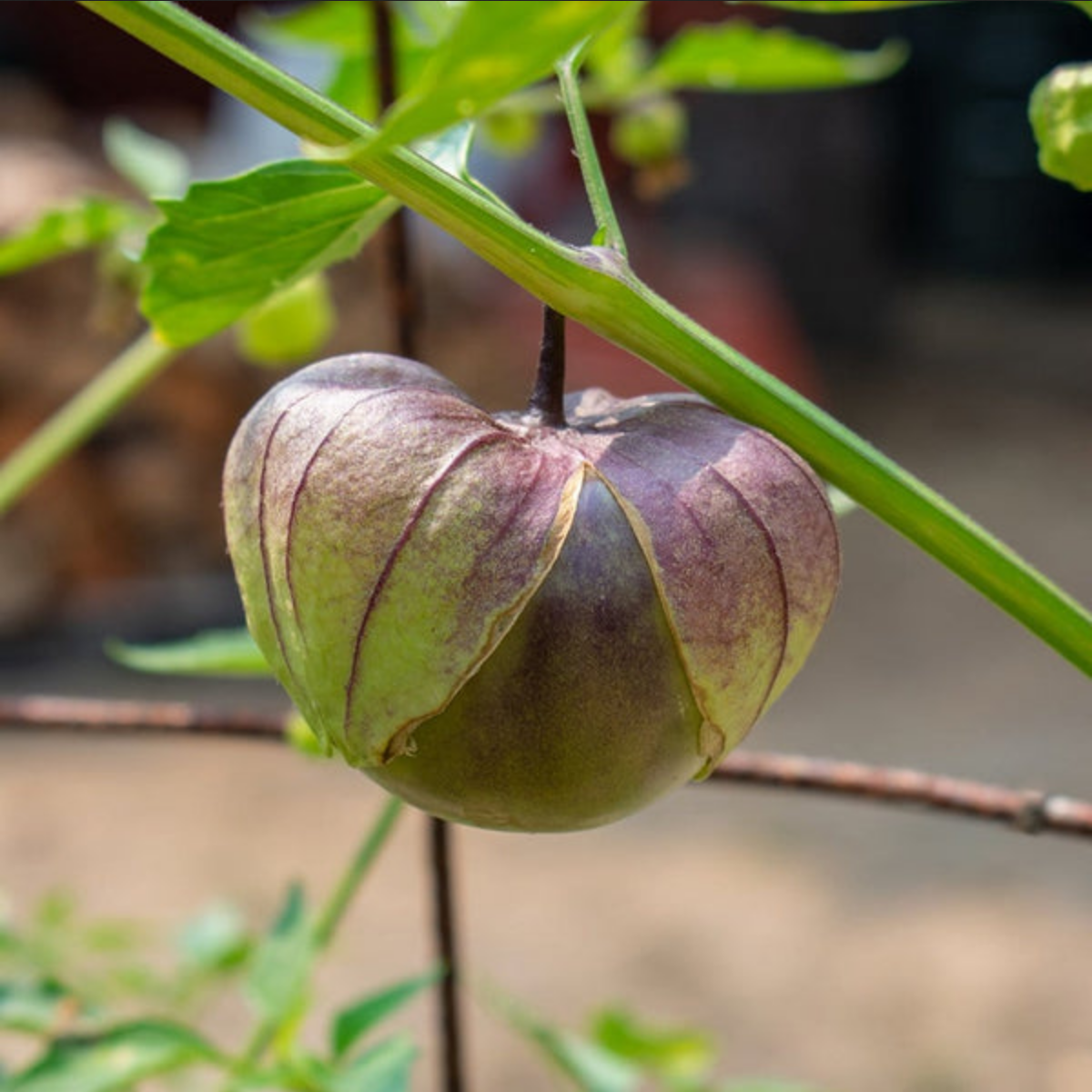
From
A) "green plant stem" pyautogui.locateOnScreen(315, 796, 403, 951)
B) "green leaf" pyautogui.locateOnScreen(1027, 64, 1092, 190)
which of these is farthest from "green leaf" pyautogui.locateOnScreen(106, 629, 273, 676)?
"green leaf" pyautogui.locateOnScreen(1027, 64, 1092, 190)

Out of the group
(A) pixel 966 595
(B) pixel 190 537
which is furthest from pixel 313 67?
(A) pixel 966 595

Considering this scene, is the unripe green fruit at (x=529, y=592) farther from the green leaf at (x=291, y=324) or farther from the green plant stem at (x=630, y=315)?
the green leaf at (x=291, y=324)

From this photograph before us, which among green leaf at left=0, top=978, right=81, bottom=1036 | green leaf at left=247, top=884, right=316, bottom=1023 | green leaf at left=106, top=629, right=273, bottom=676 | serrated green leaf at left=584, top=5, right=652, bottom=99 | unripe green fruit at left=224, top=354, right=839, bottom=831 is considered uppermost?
serrated green leaf at left=584, top=5, right=652, bottom=99

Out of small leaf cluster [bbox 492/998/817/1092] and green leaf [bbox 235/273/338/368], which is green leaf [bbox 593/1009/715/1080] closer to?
small leaf cluster [bbox 492/998/817/1092]

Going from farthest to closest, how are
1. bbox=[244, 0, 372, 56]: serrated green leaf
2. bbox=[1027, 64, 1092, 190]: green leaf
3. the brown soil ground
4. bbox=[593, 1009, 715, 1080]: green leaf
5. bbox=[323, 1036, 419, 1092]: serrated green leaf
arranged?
Answer: 1. the brown soil ground
2. bbox=[593, 1009, 715, 1080]: green leaf
3. bbox=[244, 0, 372, 56]: serrated green leaf
4. bbox=[323, 1036, 419, 1092]: serrated green leaf
5. bbox=[1027, 64, 1092, 190]: green leaf

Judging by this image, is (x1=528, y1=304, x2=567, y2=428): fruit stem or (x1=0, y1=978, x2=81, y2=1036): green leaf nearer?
(x1=528, y1=304, x2=567, y2=428): fruit stem

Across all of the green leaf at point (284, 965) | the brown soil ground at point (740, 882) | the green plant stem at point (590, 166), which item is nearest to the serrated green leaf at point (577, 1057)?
the green leaf at point (284, 965)

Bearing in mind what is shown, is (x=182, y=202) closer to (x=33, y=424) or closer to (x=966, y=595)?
(x=33, y=424)
